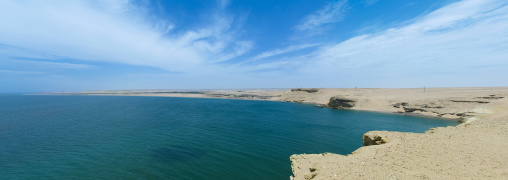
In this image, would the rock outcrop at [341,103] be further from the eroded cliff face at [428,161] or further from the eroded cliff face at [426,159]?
the eroded cliff face at [428,161]

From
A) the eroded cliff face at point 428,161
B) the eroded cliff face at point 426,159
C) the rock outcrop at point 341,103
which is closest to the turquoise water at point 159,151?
the eroded cliff face at point 426,159

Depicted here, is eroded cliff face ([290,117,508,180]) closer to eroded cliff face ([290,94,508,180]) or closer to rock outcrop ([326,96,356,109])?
eroded cliff face ([290,94,508,180])

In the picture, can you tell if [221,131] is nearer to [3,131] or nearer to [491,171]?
[491,171]

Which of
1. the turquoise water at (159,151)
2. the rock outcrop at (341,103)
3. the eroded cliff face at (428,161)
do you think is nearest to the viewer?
the eroded cliff face at (428,161)

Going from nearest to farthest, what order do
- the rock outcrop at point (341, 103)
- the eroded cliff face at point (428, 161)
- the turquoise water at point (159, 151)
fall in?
the eroded cliff face at point (428, 161) < the turquoise water at point (159, 151) < the rock outcrop at point (341, 103)

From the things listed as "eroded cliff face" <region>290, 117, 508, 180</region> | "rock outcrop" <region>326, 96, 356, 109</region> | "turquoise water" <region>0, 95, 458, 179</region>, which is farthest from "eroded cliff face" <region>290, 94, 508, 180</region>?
"rock outcrop" <region>326, 96, 356, 109</region>

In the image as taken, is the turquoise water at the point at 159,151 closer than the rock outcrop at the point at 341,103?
Yes

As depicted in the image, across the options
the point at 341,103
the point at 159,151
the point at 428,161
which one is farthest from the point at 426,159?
the point at 341,103

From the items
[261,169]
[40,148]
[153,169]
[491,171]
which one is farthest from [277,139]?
[40,148]

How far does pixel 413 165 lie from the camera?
901cm

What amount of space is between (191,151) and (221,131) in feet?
28.9

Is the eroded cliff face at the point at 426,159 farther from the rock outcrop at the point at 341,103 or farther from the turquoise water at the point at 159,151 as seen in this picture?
the rock outcrop at the point at 341,103

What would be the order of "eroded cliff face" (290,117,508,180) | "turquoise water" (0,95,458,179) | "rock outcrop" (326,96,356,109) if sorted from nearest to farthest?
"eroded cliff face" (290,117,508,180)
"turquoise water" (0,95,458,179)
"rock outcrop" (326,96,356,109)

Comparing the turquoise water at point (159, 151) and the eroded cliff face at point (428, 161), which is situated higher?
the eroded cliff face at point (428, 161)
